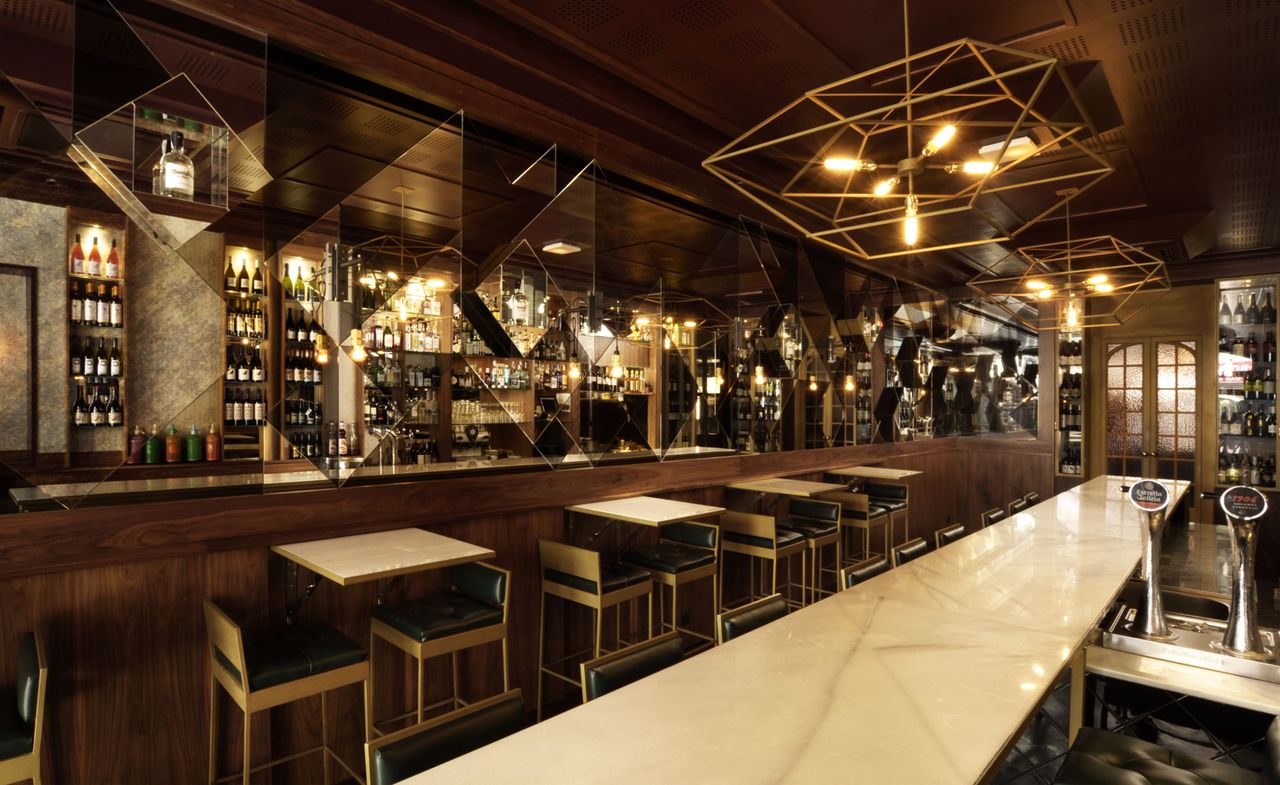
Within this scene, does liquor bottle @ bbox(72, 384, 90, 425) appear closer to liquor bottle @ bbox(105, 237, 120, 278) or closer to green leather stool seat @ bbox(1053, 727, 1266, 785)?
liquor bottle @ bbox(105, 237, 120, 278)

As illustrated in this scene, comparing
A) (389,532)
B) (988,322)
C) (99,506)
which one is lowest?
(389,532)

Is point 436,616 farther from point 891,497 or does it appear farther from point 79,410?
point 891,497

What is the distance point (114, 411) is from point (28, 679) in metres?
0.91

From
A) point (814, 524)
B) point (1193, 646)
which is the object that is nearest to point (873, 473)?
point (814, 524)

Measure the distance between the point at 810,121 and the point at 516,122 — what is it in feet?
5.26

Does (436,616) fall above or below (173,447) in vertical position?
below

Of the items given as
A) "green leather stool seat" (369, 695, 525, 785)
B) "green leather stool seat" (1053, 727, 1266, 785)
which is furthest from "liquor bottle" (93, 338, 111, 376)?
"green leather stool seat" (1053, 727, 1266, 785)

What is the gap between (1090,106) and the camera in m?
3.64

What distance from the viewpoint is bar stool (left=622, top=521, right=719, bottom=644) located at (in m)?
3.52

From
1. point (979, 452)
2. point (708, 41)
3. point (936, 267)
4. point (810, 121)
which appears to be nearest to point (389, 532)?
point (708, 41)

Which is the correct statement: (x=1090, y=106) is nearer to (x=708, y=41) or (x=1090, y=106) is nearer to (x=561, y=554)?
(x=708, y=41)

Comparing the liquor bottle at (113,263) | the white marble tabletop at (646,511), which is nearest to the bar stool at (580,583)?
the white marble tabletop at (646,511)

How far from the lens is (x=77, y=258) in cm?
221

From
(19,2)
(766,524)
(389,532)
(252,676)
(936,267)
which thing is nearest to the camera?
(252,676)
